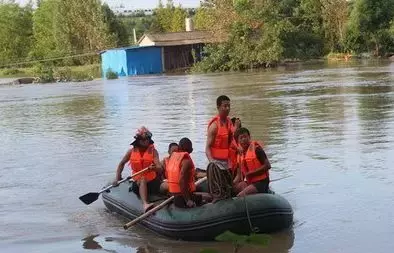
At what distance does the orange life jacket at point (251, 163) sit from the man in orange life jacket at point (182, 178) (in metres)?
0.62

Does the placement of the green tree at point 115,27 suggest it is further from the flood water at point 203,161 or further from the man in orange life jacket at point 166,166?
the man in orange life jacket at point 166,166

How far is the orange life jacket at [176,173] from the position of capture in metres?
7.66

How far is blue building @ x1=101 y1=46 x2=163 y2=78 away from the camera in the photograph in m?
54.0

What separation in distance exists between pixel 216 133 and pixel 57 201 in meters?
3.47

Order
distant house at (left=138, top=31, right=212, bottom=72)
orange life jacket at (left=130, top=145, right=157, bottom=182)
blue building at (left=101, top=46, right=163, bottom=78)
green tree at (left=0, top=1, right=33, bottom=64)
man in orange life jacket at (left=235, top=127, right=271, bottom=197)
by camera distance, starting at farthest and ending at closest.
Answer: green tree at (left=0, top=1, right=33, bottom=64)
distant house at (left=138, top=31, right=212, bottom=72)
blue building at (left=101, top=46, right=163, bottom=78)
orange life jacket at (left=130, top=145, right=157, bottom=182)
man in orange life jacket at (left=235, top=127, right=271, bottom=197)

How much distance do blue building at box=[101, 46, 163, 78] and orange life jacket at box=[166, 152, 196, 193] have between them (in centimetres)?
4616

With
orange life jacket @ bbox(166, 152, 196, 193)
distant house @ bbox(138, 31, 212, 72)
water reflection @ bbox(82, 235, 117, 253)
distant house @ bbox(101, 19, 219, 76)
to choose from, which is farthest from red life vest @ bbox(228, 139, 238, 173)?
distant house @ bbox(138, 31, 212, 72)

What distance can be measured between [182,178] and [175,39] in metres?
49.4

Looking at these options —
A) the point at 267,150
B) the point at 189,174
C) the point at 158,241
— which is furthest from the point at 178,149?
the point at 267,150

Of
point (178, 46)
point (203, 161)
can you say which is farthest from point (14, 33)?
point (203, 161)

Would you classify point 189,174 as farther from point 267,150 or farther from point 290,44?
point 290,44

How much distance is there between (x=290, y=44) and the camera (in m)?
51.8

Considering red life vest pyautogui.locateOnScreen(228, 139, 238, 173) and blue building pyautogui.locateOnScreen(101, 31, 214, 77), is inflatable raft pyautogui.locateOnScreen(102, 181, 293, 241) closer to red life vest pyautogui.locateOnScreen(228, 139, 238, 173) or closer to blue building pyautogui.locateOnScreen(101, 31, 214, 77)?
red life vest pyautogui.locateOnScreen(228, 139, 238, 173)

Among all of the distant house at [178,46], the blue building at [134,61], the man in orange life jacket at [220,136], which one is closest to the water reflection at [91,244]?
the man in orange life jacket at [220,136]
